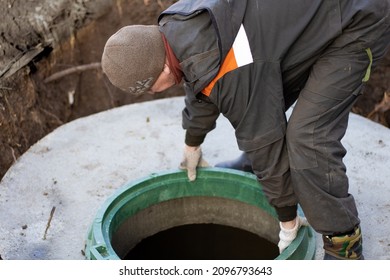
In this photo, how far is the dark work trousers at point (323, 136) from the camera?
90.0 inches

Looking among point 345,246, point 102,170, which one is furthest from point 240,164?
point 345,246

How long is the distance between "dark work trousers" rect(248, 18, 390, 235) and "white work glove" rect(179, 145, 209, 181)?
0.58 m

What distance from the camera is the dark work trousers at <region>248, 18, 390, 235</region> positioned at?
2287 mm

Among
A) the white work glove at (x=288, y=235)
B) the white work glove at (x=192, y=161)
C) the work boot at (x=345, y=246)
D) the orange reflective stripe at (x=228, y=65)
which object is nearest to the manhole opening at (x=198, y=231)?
the white work glove at (x=192, y=161)

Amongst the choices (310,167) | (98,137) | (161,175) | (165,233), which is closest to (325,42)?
(310,167)

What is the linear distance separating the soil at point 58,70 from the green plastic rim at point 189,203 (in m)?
1.06

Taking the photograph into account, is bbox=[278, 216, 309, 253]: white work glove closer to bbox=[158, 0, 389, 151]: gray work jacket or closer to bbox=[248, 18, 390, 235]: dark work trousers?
bbox=[248, 18, 390, 235]: dark work trousers

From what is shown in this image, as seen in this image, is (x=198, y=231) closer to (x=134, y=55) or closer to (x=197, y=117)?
(x=197, y=117)

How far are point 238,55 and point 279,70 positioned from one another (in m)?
0.15

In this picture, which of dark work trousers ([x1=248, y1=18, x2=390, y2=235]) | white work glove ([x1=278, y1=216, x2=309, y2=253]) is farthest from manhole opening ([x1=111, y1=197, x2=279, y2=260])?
dark work trousers ([x1=248, y1=18, x2=390, y2=235])

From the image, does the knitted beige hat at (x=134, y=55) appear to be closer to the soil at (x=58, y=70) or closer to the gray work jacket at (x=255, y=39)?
the gray work jacket at (x=255, y=39)

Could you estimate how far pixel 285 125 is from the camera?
7.52 ft
